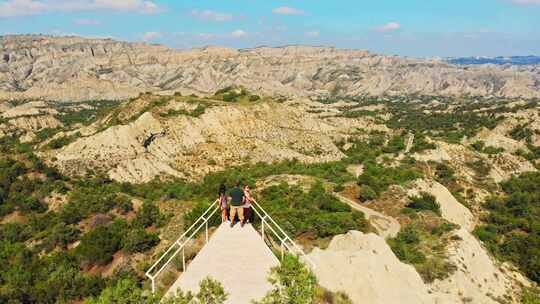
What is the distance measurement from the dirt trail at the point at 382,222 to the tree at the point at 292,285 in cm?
2269

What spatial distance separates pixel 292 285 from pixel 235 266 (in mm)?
2893

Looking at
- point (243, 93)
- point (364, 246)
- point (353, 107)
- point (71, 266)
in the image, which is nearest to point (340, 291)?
point (364, 246)

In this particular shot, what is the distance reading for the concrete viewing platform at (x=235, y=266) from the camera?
12.4 m

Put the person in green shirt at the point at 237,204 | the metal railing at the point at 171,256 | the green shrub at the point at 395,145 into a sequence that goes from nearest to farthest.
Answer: the metal railing at the point at 171,256 < the person in green shirt at the point at 237,204 < the green shrub at the point at 395,145

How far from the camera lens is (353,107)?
177 metres

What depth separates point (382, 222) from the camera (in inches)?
1400

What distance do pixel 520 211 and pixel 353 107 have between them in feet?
435

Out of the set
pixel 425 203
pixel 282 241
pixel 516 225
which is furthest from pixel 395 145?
pixel 282 241

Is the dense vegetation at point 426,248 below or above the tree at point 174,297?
below

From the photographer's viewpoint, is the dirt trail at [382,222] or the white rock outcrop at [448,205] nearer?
the dirt trail at [382,222]

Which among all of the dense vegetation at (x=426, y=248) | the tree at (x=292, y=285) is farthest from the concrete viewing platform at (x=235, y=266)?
the dense vegetation at (x=426, y=248)

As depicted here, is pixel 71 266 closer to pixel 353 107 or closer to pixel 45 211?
pixel 45 211

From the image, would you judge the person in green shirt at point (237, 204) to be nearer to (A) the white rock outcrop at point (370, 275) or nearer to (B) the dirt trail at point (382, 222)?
(A) the white rock outcrop at point (370, 275)

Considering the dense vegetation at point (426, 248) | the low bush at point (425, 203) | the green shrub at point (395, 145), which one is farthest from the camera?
the green shrub at point (395, 145)
